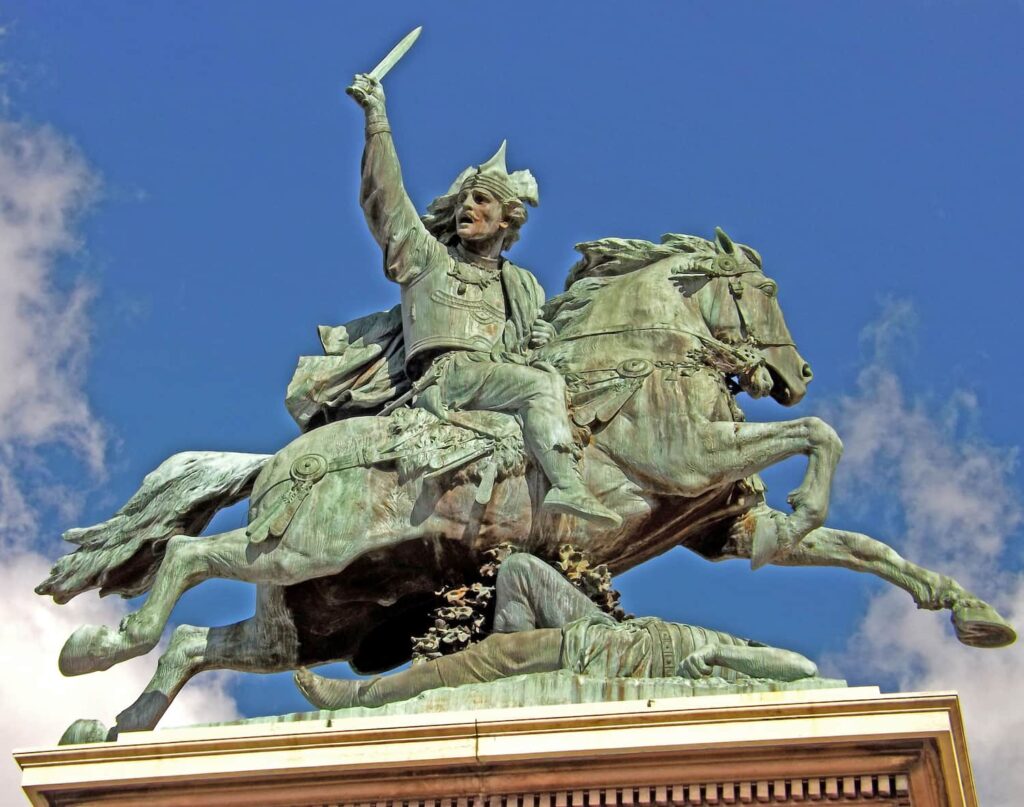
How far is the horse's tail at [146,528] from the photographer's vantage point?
1941 centimetres

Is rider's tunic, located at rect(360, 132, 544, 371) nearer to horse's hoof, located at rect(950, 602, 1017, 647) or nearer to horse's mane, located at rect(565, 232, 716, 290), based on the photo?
horse's mane, located at rect(565, 232, 716, 290)

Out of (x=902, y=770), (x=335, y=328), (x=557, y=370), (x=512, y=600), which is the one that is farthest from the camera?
(x=335, y=328)

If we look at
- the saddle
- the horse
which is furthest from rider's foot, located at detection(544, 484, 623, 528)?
the saddle

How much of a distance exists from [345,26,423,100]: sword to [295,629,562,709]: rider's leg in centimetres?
475

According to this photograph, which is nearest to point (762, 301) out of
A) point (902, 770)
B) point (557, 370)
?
point (557, 370)

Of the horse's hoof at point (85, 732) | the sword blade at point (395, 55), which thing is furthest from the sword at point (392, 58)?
the horse's hoof at point (85, 732)

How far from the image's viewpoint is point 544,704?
16656 mm

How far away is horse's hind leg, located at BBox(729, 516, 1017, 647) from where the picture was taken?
729 inches

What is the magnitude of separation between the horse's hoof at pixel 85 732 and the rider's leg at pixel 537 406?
3.45 metres

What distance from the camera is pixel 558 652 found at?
56.2 feet

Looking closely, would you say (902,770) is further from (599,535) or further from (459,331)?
(459,331)

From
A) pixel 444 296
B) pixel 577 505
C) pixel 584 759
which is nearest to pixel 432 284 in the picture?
pixel 444 296

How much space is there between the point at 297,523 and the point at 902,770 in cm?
508

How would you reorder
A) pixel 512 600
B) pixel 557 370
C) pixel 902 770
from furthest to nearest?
pixel 557 370 → pixel 512 600 → pixel 902 770
